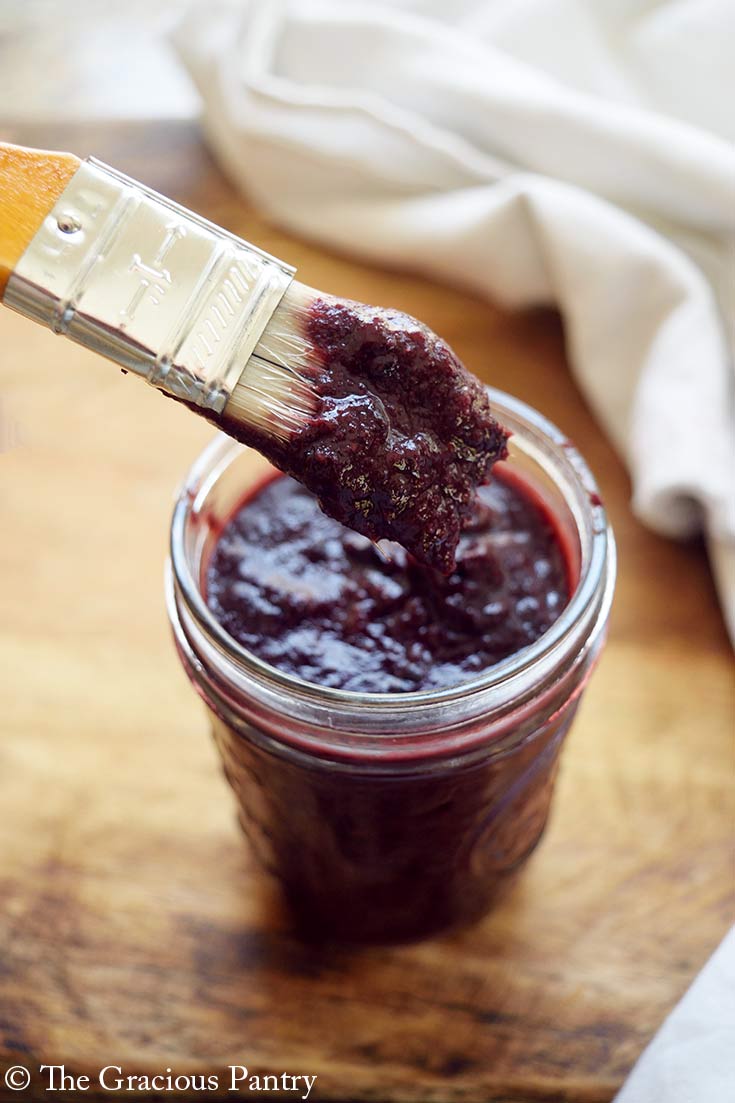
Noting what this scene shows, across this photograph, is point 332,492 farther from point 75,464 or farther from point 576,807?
point 75,464

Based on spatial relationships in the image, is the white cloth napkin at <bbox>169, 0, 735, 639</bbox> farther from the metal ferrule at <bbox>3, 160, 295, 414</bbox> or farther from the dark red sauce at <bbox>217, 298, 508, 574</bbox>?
the metal ferrule at <bbox>3, 160, 295, 414</bbox>

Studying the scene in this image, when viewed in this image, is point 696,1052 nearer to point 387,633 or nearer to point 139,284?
point 387,633

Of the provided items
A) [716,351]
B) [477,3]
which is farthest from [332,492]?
[477,3]

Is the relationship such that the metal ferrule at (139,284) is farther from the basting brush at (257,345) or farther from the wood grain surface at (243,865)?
the wood grain surface at (243,865)

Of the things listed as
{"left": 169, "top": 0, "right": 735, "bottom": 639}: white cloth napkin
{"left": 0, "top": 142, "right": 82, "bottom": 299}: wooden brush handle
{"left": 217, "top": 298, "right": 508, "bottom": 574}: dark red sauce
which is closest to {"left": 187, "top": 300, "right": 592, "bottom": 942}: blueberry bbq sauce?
{"left": 217, "top": 298, "right": 508, "bottom": 574}: dark red sauce

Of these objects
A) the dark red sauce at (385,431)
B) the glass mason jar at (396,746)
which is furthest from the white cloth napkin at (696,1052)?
the dark red sauce at (385,431)

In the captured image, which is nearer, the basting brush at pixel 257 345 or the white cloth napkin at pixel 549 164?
the basting brush at pixel 257 345

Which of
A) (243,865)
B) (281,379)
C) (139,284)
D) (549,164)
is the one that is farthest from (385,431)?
(549,164)
